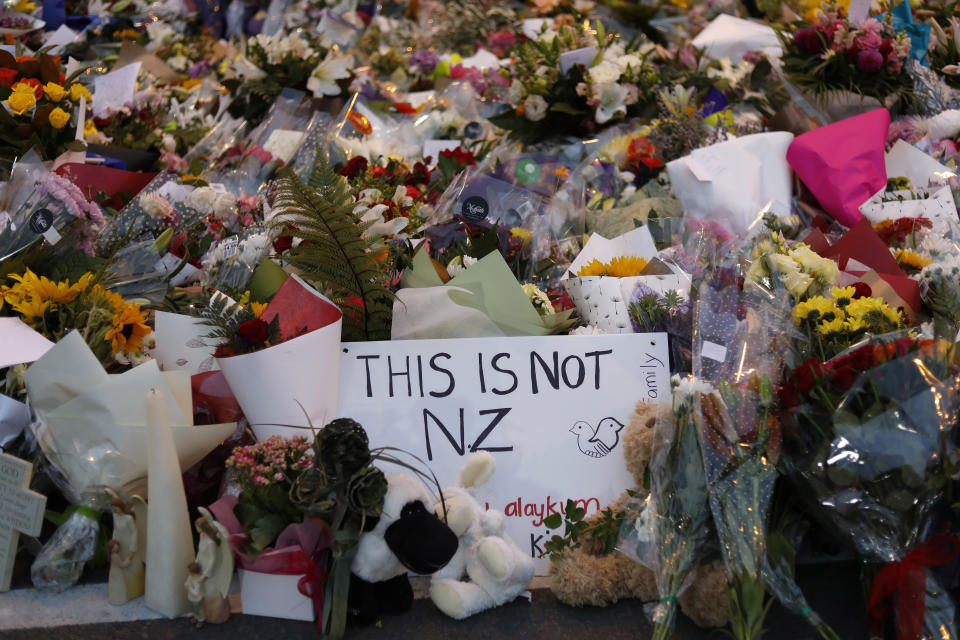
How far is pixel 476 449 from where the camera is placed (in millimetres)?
1829

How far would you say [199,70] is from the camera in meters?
4.52

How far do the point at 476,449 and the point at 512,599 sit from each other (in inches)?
14.1

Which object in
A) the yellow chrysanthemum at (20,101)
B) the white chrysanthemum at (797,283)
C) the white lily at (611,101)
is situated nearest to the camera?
Result: the white chrysanthemum at (797,283)

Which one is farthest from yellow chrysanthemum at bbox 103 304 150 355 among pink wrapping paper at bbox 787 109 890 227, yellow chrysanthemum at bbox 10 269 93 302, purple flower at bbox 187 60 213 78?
purple flower at bbox 187 60 213 78

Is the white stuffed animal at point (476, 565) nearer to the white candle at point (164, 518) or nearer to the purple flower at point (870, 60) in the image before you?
the white candle at point (164, 518)

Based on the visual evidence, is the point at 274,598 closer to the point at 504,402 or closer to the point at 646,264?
the point at 504,402

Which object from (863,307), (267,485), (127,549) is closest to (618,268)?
(863,307)

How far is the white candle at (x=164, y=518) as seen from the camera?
1528 millimetres

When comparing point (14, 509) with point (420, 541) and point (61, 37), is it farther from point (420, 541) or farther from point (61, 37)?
point (61, 37)

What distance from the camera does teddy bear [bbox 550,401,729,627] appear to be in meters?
1.49

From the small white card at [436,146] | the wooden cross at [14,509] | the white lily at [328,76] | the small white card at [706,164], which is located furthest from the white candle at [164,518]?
the white lily at [328,76]

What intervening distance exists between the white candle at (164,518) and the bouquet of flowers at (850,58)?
2565 mm

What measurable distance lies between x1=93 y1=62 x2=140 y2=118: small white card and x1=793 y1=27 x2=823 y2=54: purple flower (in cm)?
277

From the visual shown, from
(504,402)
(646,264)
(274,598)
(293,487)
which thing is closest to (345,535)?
(293,487)
